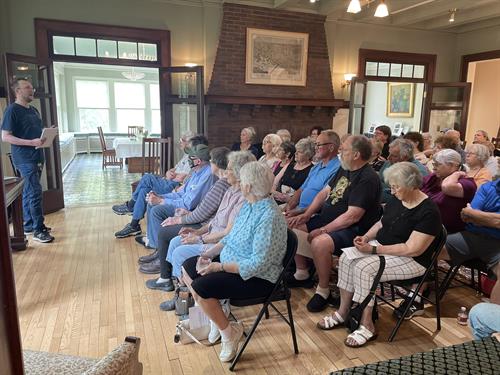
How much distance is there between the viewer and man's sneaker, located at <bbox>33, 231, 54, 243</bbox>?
3.83m

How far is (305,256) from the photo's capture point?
293cm

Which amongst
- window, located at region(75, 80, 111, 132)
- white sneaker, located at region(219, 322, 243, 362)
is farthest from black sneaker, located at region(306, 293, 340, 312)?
window, located at region(75, 80, 111, 132)

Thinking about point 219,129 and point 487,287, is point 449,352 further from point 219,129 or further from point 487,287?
point 219,129

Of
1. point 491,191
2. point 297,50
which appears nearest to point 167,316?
point 491,191

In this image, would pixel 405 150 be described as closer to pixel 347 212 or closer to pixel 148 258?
pixel 347 212

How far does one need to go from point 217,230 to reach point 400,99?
7653mm

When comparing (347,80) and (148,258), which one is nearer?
(148,258)

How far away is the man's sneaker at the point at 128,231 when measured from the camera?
4023mm

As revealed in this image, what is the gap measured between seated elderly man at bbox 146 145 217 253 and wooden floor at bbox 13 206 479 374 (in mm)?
453

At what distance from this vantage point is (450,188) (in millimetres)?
2633

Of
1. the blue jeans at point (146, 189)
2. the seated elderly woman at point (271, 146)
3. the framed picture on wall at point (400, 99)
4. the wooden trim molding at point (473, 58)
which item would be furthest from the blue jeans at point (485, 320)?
the framed picture on wall at point (400, 99)

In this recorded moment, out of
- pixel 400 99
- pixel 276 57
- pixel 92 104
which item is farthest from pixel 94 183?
pixel 400 99

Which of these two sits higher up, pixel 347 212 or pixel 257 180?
pixel 257 180

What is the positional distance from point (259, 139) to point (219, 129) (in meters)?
0.68
